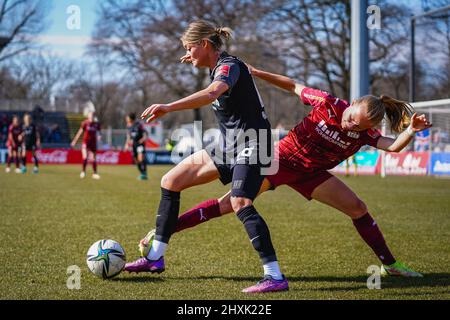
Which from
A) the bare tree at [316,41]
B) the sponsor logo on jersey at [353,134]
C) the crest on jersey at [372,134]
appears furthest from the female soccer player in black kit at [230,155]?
the bare tree at [316,41]

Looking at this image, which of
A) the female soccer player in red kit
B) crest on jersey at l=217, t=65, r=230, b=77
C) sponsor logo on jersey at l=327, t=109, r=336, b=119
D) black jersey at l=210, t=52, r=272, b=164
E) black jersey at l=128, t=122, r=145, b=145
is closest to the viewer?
crest on jersey at l=217, t=65, r=230, b=77

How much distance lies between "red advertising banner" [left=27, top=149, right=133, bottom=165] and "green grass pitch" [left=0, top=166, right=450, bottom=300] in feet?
71.3

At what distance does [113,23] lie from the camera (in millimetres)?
39906

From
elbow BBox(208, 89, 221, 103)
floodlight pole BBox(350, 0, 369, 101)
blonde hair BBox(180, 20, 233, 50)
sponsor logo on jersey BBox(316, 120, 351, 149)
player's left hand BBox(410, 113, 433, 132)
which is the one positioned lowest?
sponsor logo on jersey BBox(316, 120, 351, 149)

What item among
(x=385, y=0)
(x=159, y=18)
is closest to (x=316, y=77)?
(x=385, y=0)

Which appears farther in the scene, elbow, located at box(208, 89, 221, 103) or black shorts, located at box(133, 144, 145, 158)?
black shorts, located at box(133, 144, 145, 158)

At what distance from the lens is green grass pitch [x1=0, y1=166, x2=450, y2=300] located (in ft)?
15.1

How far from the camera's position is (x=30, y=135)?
22906mm

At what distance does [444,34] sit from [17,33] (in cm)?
3617

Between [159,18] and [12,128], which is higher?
[159,18]

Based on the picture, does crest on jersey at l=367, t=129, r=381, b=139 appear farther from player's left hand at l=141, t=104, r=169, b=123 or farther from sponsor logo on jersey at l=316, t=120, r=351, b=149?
player's left hand at l=141, t=104, r=169, b=123

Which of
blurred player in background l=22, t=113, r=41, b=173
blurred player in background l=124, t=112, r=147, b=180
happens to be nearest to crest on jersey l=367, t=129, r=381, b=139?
blurred player in background l=124, t=112, r=147, b=180

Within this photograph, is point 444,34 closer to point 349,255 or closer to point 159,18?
Result: point 349,255

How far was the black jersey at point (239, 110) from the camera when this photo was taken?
4.67 metres
